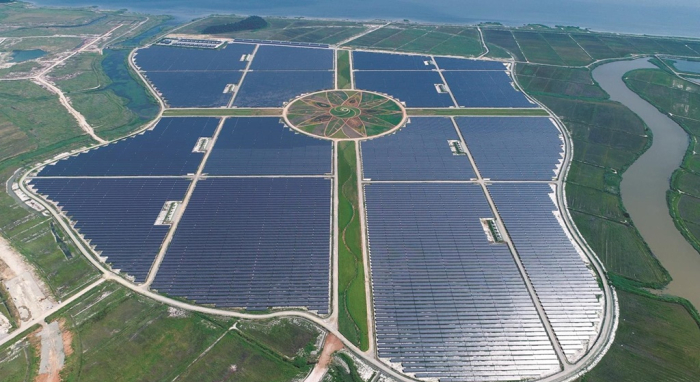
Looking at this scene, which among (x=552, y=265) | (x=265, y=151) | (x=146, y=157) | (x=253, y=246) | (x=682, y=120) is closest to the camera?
(x=552, y=265)

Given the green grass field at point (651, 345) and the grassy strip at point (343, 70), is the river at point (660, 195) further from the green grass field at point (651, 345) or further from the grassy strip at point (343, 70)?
the grassy strip at point (343, 70)

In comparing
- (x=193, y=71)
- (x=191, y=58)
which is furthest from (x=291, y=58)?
(x=191, y=58)

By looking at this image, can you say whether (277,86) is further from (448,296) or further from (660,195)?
(660,195)

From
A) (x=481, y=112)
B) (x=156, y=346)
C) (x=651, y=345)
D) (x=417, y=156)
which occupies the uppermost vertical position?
(x=481, y=112)

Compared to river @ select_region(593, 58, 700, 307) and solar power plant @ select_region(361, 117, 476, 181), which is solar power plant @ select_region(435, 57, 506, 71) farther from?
solar power plant @ select_region(361, 117, 476, 181)

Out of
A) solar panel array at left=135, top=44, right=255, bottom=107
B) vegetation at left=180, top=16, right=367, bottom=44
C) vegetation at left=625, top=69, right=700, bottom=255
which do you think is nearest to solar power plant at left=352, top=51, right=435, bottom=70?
vegetation at left=180, top=16, right=367, bottom=44

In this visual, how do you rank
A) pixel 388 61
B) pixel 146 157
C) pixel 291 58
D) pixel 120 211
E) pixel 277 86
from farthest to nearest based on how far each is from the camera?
pixel 291 58 → pixel 388 61 → pixel 277 86 → pixel 146 157 → pixel 120 211

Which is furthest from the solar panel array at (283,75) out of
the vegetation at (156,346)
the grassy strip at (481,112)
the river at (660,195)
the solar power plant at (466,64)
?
the river at (660,195)
